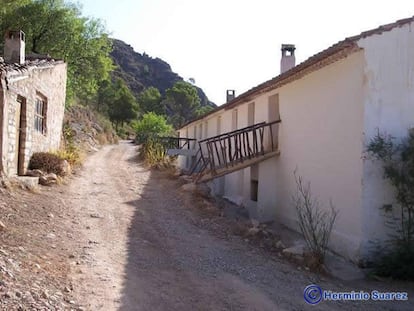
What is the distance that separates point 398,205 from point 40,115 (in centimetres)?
1013

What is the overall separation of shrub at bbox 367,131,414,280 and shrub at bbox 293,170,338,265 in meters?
1.02

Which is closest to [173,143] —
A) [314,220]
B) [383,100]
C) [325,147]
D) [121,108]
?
[314,220]

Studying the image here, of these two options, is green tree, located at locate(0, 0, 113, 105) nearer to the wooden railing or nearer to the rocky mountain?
the wooden railing

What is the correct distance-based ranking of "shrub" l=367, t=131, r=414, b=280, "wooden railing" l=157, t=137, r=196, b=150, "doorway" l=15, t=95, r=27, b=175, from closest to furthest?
"shrub" l=367, t=131, r=414, b=280
"doorway" l=15, t=95, r=27, b=175
"wooden railing" l=157, t=137, r=196, b=150

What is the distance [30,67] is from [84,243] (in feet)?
19.3

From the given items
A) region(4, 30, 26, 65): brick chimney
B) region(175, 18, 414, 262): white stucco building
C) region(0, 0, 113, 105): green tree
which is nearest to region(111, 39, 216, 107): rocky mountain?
region(0, 0, 113, 105): green tree

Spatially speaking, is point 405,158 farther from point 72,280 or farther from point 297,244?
point 72,280

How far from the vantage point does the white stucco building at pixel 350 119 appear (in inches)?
301

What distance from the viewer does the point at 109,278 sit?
5.70 metres

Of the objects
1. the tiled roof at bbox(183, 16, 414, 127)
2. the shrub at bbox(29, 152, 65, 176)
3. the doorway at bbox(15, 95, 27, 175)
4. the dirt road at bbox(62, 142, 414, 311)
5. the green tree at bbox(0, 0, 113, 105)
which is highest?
the green tree at bbox(0, 0, 113, 105)

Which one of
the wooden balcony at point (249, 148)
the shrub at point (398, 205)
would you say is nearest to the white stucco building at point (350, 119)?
the shrub at point (398, 205)

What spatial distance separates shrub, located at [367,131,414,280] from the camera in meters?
7.18

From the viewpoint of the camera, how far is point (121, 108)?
50812mm

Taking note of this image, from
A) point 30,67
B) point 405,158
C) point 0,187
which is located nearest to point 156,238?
point 0,187
